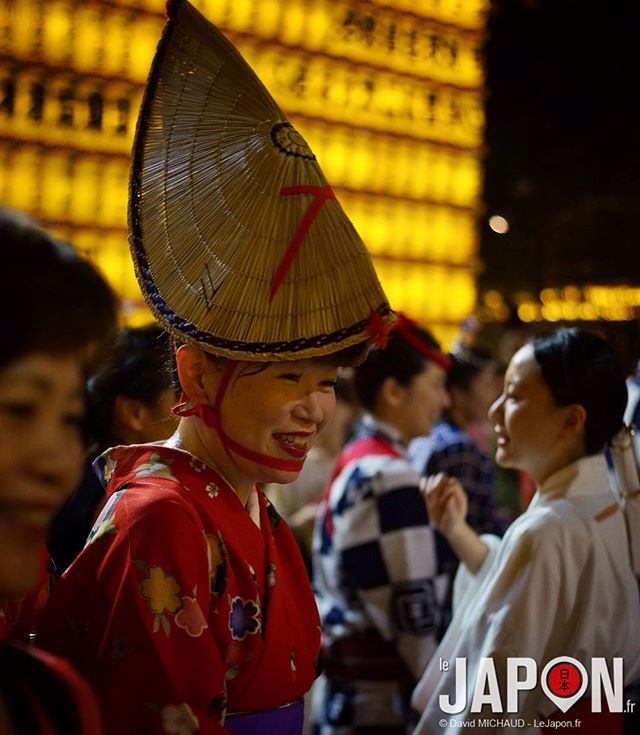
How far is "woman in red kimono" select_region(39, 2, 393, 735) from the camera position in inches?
61.0

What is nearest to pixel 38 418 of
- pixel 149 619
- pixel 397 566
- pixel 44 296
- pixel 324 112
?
pixel 44 296

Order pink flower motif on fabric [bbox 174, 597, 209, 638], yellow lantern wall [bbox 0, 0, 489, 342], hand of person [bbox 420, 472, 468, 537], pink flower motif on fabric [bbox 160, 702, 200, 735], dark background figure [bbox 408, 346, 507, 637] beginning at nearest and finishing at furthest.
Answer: pink flower motif on fabric [bbox 160, 702, 200, 735] → pink flower motif on fabric [bbox 174, 597, 209, 638] → hand of person [bbox 420, 472, 468, 537] → dark background figure [bbox 408, 346, 507, 637] → yellow lantern wall [bbox 0, 0, 489, 342]

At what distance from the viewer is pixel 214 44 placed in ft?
5.98

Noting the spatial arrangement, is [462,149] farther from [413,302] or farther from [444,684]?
[444,684]

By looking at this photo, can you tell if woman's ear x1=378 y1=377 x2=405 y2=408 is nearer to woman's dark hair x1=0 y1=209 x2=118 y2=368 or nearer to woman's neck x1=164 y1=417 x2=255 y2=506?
woman's neck x1=164 y1=417 x2=255 y2=506

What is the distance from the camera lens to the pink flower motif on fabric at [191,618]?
4.87ft

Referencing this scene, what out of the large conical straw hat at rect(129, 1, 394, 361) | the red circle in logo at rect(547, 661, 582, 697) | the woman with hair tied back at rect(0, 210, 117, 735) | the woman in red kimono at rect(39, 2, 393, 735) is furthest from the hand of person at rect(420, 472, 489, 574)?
the woman with hair tied back at rect(0, 210, 117, 735)

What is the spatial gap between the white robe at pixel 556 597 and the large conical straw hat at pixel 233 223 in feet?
3.15

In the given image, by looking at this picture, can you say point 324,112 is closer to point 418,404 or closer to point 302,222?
point 418,404

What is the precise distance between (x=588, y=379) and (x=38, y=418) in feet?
6.04

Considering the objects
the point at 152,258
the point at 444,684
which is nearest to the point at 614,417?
the point at 444,684

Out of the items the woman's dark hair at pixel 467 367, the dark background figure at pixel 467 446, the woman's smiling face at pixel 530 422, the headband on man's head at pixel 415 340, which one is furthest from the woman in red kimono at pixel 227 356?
the woman's dark hair at pixel 467 367

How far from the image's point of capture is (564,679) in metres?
2.22

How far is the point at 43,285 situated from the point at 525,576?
1.69 m
